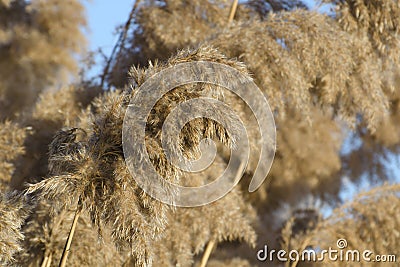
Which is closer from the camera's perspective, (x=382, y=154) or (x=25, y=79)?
(x=25, y=79)

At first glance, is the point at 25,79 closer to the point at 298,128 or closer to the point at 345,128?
the point at 298,128

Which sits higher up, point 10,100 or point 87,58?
point 10,100

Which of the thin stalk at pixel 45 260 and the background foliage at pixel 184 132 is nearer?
the background foliage at pixel 184 132

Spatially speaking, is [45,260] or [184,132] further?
[45,260]

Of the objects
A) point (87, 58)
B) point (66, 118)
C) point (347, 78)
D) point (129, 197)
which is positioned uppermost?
point (87, 58)

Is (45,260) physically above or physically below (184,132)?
below

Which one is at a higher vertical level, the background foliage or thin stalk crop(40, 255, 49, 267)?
the background foliage

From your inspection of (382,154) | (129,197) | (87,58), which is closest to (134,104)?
(129,197)

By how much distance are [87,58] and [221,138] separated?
2943mm

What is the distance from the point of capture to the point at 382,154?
25.8 ft

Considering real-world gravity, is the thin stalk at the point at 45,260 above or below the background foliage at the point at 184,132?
below

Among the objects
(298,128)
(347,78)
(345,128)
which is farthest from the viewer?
(345,128)

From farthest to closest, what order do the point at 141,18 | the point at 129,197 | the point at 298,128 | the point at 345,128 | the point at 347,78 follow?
the point at 345,128 → the point at 298,128 → the point at 141,18 → the point at 347,78 → the point at 129,197

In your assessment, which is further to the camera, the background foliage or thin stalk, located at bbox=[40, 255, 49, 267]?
thin stalk, located at bbox=[40, 255, 49, 267]
